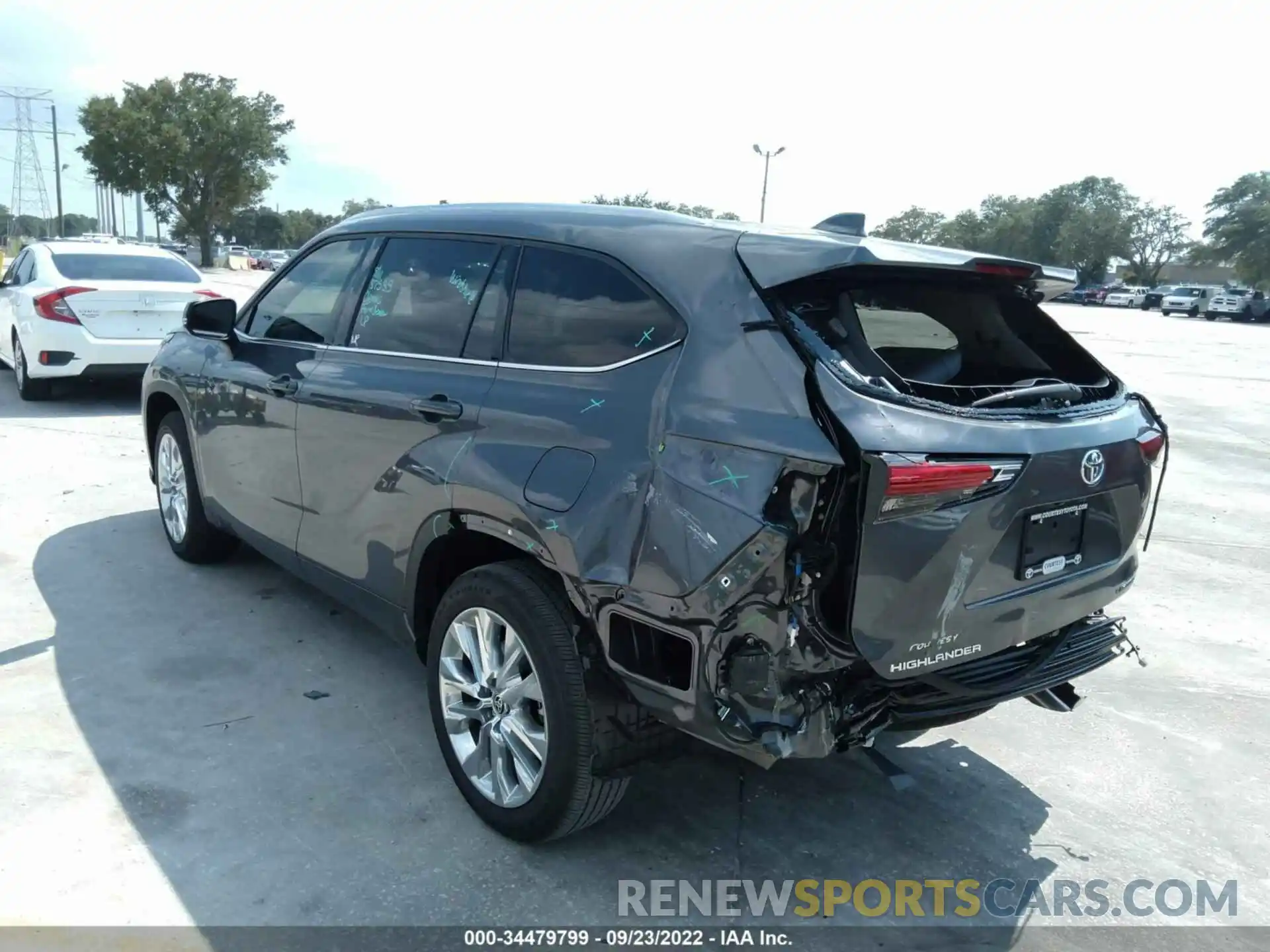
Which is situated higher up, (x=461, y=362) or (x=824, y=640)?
(x=461, y=362)

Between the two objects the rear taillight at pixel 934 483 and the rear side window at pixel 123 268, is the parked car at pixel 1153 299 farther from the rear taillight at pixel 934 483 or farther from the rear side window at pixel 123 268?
the rear taillight at pixel 934 483

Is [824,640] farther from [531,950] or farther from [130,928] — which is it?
[130,928]

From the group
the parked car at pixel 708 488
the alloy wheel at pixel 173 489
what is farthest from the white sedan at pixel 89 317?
the parked car at pixel 708 488

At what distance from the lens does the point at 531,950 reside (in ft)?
8.91

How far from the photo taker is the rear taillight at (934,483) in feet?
7.88

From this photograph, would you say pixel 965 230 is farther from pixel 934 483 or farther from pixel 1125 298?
pixel 934 483

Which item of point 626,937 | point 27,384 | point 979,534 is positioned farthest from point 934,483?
point 27,384

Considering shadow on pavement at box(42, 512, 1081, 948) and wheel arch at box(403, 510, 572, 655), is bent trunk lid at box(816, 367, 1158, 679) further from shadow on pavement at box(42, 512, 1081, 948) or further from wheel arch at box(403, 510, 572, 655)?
wheel arch at box(403, 510, 572, 655)

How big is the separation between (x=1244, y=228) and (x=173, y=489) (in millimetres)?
96697

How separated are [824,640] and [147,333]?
29.2 ft

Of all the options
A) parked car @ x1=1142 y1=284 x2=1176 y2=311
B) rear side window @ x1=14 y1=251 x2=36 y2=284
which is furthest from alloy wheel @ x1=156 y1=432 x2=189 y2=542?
parked car @ x1=1142 y1=284 x2=1176 y2=311

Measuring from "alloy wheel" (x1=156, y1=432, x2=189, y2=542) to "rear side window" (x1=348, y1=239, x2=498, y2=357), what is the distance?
2018 millimetres

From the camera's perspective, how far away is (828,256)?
2.69m

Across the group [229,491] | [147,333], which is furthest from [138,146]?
[229,491]
